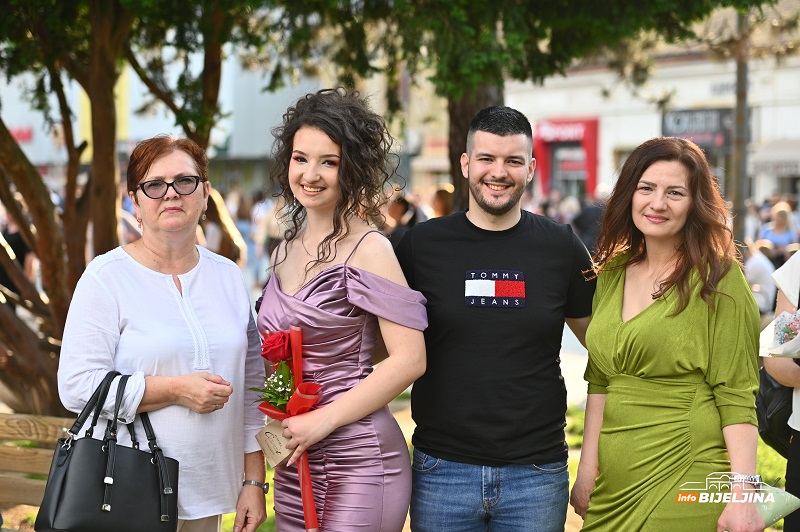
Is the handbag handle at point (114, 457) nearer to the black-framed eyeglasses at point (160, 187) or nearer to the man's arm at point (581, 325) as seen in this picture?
the black-framed eyeglasses at point (160, 187)

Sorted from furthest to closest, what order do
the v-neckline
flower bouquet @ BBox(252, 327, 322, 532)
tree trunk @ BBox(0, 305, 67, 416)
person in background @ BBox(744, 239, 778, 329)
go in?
person in background @ BBox(744, 239, 778, 329)
tree trunk @ BBox(0, 305, 67, 416)
the v-neckline
flower bouquet @ BBox(252, 327, 322, 532)

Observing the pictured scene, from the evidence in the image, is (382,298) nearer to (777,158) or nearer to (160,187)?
(160,187)

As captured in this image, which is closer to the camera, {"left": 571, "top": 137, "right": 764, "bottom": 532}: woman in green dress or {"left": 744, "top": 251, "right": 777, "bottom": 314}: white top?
{"left": 571, "top": 137, "right": 764, "bottom": 532}: woman in green dress

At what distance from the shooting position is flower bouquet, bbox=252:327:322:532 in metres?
3.13

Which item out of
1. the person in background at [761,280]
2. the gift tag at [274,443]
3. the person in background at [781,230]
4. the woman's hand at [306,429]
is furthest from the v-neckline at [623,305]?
the person in background at [781,230]

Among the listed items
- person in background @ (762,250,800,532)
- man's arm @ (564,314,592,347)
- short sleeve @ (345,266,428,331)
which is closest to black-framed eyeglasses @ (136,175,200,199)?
short sleeve @ (345,266,428,331)

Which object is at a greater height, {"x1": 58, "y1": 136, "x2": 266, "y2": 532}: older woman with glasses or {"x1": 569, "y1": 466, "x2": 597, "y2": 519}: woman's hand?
{"x1": 58, "y1": 136, "x2": 266, "y2": 532}: older woman with glasses

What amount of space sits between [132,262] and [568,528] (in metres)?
3.64

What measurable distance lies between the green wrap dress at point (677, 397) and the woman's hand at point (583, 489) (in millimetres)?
154

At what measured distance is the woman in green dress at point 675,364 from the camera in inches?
122

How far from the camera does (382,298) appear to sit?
10.4 feet

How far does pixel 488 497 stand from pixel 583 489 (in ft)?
1.13

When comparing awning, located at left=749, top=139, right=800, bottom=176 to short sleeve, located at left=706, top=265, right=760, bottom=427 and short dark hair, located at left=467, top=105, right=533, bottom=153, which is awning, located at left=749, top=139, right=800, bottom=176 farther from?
short sleeve, located at left=706, top=265, right=760, bottom=427

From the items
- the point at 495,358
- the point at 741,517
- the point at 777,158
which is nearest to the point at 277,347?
the point at 495,358
